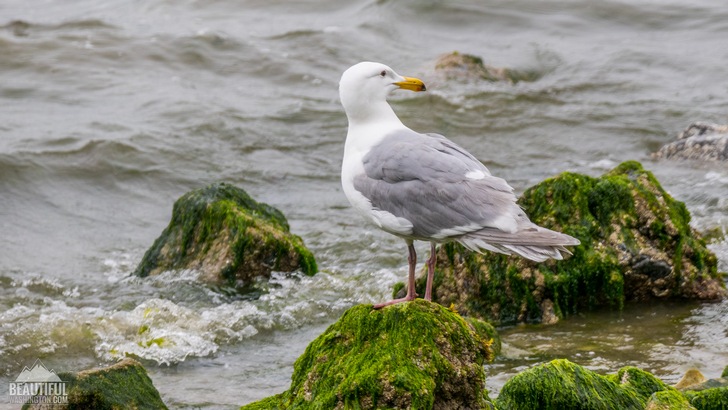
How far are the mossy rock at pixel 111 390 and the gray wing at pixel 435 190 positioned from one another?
59.1 inches

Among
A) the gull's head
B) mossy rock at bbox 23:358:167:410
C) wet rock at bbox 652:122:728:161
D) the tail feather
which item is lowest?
mossy rock at bbox 23:358:167:410

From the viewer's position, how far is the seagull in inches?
204

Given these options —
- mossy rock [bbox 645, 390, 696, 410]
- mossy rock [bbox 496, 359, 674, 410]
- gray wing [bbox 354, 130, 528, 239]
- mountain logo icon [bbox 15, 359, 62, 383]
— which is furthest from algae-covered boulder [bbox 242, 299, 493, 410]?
mountain logo icon [bbox 15, 359, 62, 383]

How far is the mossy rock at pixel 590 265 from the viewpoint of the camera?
7.21m

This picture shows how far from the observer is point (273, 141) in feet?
42.7

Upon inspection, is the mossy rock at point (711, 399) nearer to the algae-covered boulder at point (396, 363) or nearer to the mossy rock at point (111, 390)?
the algae-covered boulder at point (396, 363)

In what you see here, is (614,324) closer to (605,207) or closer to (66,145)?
(605,207)

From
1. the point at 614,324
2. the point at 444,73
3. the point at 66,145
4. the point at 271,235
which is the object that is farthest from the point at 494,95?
the point at 614,324

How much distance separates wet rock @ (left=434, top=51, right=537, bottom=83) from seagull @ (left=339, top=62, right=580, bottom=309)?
9.57 m

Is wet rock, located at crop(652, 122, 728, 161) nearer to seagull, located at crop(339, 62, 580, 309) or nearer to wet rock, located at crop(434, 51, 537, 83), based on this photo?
wet rock, located at crop(434, 51, 537, 83)

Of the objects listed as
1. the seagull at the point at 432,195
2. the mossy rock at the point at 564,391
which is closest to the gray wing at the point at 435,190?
the seagull at the point at 432,195

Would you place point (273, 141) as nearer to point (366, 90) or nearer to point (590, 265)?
point (590, 265)

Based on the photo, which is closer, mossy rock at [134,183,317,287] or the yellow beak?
the yellow beak

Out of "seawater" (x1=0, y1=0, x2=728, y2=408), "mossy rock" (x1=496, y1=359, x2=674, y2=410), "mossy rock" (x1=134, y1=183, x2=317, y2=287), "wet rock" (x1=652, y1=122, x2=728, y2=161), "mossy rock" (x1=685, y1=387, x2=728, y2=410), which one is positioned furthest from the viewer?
"wet rock" (x1=652, y1=122, x2=728, y2=161)
